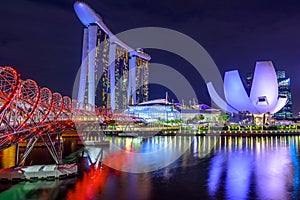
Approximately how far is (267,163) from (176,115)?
91.4ft

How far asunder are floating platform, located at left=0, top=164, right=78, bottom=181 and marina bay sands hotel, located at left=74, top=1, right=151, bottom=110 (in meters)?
19.7

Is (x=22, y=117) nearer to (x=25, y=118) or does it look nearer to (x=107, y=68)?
(x=25, y=118)

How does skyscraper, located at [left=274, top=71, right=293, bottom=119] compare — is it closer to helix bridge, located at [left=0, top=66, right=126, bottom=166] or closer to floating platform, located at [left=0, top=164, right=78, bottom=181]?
helix bridge, located at [left=0, top=66, right=126, bottom=166]

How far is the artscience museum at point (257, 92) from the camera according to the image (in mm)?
25297

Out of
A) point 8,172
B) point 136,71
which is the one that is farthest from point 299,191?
point 136,71

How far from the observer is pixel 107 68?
32.8 m

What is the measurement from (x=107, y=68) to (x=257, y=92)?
50.4ft

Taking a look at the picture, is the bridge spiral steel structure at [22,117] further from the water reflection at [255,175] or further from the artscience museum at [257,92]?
the artscience museum at [257,92]

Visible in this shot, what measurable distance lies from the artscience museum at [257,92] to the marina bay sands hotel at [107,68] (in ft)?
38.7

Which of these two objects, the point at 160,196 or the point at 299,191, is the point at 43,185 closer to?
the point at 160,196

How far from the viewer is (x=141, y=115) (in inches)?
1460

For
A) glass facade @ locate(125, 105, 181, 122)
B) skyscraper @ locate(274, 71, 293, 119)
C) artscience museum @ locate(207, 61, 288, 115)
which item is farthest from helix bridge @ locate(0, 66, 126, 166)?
skyscraper @ locate(274, 71, 293, 119)

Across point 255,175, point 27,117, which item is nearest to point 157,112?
point 255,175

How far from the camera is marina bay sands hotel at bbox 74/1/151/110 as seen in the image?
1054 inches
